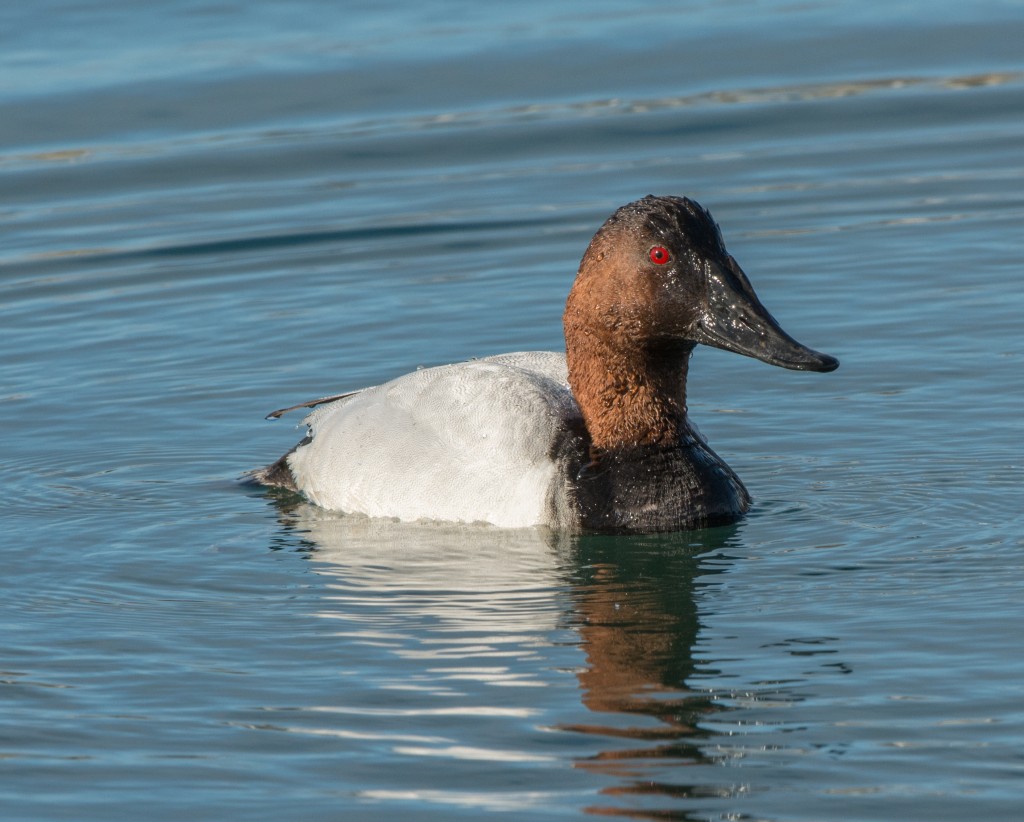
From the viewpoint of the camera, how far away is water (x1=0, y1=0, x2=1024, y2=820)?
6531 mm

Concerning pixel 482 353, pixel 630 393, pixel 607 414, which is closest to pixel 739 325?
pixel 630 393

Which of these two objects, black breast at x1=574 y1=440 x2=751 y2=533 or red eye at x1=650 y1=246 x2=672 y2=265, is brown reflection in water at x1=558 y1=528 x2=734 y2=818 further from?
red eye at x1=650 y1=246 x2=672 y2=265

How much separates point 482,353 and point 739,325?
3454 mm

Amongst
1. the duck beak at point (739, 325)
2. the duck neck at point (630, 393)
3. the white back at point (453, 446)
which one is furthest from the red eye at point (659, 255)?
the white back at point (453, 446)

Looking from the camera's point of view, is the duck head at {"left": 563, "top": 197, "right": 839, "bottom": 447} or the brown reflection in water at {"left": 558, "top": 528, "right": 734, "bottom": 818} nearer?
the brown reflection in water at {"left": 558, "top": 528, "right": 734, "bottom": 818}

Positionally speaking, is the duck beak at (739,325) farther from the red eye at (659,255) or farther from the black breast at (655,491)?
the black breast at (655,491)

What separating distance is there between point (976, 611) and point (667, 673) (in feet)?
4.45

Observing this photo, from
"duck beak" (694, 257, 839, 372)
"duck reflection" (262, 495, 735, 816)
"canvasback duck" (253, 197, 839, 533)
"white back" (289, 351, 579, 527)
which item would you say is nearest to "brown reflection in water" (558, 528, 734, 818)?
"duck reflection" (262, 495, 735, 816)

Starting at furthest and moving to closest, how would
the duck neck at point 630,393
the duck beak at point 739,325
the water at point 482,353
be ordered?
the duck neck at point 630,393, the duck beak at point 739,325, the water at point 482,353

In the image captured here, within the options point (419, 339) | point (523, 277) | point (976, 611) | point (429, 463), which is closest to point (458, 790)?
point (976, 611)

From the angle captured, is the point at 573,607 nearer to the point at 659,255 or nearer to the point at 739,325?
the point at 739,325

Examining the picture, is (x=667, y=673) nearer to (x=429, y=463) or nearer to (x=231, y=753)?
(x=231, y=753)

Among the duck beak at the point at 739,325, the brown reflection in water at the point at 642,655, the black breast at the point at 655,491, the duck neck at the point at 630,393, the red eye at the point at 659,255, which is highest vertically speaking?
the red eye at the point at 659,255

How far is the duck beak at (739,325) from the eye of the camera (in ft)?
28.4
